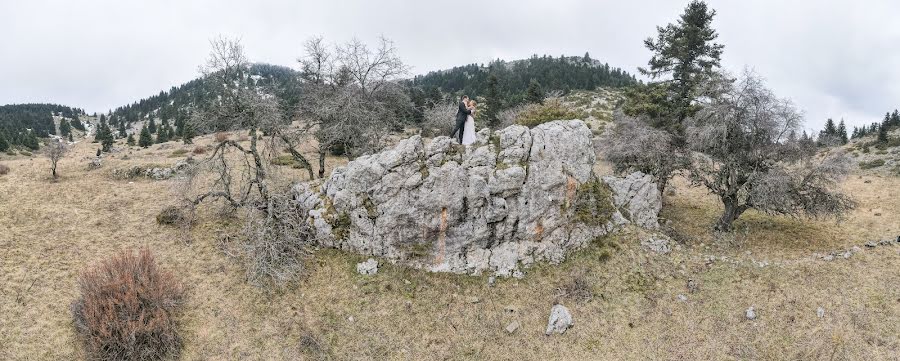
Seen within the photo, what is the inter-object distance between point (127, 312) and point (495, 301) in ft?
43.7

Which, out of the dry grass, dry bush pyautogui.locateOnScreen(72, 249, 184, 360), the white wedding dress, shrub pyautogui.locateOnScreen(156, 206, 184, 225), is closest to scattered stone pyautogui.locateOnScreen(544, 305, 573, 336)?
the dry grass

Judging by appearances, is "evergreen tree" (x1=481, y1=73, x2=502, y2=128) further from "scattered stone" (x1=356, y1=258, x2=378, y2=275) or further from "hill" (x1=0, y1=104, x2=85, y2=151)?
"hill" (x1=0, y1=104, x2=85, y2=151)

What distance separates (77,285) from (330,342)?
33.9 feet

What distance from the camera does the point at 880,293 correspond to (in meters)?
15.1

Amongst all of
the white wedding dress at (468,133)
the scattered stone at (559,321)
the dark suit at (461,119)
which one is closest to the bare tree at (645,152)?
the white wedding dress at (468,133)

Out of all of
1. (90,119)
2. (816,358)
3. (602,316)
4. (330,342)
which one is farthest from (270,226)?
(90,119)

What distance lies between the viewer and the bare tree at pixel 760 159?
730 inches

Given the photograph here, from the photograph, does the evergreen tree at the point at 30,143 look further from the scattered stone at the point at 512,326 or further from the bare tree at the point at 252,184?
the scattered stone at the point at 512,326

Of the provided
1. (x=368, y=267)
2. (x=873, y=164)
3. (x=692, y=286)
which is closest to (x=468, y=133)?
(x=368, y=267)

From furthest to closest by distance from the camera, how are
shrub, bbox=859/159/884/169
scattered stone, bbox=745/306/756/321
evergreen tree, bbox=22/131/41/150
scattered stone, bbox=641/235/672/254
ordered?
evergreen tree, bbox=22/131/41/150
shrub, bbox=859/159/884/169
scattered stone, bbox=641/235/672/254
scattered stone, bbox=745/306/756/321

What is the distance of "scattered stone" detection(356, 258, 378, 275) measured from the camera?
1742 cm

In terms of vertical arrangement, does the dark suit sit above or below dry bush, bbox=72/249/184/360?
above

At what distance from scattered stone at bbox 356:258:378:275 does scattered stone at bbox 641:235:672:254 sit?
496 inches

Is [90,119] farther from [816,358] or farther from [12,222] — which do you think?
[816,358]
